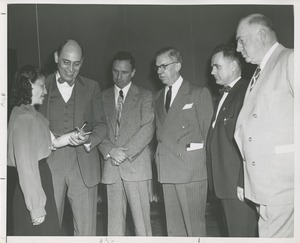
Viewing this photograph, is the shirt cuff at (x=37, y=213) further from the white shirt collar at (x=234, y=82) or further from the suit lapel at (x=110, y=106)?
the white shirt collar at (x=234, y=82)

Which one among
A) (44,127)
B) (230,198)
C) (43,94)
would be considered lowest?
(230,198)

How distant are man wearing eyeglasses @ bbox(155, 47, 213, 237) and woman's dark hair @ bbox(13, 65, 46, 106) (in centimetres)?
60

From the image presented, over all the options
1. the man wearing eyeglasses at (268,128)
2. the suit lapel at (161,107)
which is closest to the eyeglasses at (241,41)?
the man wearing eyeglasses at (268,128)

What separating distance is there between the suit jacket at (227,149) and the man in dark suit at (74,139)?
1.84 feet

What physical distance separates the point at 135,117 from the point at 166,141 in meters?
0.20

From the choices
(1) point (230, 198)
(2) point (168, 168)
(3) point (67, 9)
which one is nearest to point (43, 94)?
(3) point (67, 9)

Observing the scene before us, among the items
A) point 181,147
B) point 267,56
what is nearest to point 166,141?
point 181,147

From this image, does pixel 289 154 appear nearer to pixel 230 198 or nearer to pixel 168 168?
pixel 230 198

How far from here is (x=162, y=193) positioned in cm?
196

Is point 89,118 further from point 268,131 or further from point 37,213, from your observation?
point 268,131

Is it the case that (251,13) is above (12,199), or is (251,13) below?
above

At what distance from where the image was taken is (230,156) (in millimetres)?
1861

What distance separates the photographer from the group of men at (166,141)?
185 cm

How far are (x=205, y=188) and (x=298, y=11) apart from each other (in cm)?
97
